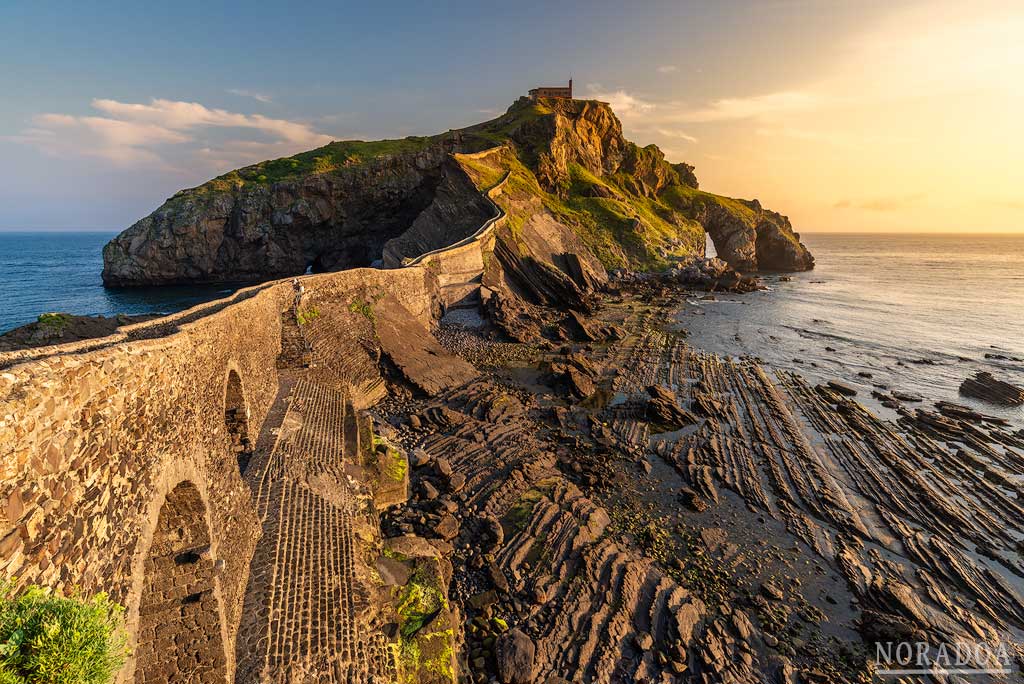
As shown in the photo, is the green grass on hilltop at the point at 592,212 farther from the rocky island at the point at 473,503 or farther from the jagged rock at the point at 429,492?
the jagged rock at the point at 429,492

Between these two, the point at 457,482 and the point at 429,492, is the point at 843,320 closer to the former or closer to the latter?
the point at 457,482

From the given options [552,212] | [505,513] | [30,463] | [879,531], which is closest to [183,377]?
[30,463]

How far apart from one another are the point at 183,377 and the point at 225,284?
76.0 m

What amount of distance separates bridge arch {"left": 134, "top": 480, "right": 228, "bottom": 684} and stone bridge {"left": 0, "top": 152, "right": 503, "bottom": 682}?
28mm

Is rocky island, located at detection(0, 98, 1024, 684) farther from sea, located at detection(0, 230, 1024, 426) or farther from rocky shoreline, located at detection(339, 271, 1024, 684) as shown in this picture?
sea, located at detection(0, 230, 1024, 426)

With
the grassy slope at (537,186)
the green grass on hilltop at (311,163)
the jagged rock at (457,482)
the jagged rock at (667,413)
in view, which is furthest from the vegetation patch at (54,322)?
the green grass on hilltop at (311,163)

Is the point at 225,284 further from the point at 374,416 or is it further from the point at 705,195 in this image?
the point at 705,195

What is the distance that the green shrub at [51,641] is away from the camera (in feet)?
13.5

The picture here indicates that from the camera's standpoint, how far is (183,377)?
1039 cm

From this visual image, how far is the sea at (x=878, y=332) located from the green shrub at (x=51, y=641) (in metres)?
39.0

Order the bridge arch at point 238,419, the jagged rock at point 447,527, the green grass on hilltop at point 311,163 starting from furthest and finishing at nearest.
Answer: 1. the green grass on hilltop at point 311,163
2. the jagged rock at point 447,527
3. the bridge arch at point 238,419

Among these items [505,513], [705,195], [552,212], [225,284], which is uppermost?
[705,195]

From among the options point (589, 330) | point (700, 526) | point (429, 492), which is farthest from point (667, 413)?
point (589, 330)

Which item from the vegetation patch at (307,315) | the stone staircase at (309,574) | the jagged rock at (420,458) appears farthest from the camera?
the vegetation patch at (307,315)
